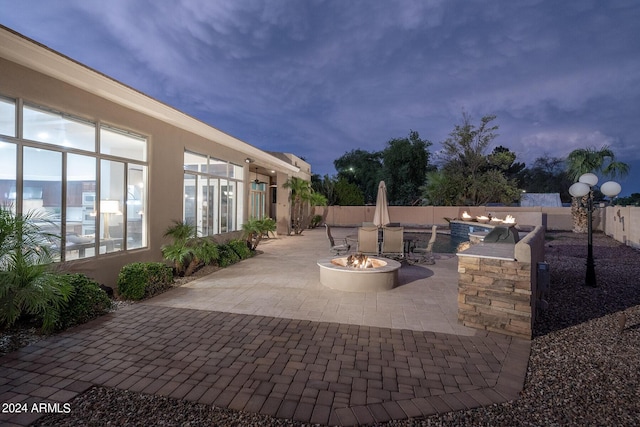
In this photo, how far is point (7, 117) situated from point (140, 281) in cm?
296

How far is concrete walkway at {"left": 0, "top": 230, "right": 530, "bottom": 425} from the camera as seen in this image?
2.67 m

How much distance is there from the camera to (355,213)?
26469 mm

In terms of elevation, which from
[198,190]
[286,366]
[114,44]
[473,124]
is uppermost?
[114,44]

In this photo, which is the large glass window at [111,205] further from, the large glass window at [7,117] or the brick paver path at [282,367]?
the brick paver path at [282,367]

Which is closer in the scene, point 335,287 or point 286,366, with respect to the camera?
point 286,366

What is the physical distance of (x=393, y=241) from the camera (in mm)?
8469

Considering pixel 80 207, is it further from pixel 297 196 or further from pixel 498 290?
pixel 297 196

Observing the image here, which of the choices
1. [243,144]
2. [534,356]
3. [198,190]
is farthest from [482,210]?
[534,356]

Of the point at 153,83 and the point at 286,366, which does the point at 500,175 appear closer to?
the point at 286,366

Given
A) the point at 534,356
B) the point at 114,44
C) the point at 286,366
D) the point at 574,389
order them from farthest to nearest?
the point at 114,44, the point at 534,356, the point at 286,366, the point at 574,389

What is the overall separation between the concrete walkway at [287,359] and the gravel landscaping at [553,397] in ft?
0.37

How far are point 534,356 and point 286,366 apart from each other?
2.61m

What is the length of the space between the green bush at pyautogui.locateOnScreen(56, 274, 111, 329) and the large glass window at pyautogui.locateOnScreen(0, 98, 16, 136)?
223 cm

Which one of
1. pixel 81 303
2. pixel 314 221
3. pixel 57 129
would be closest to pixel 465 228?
pixel 314 221
